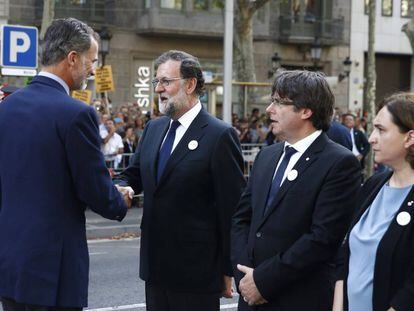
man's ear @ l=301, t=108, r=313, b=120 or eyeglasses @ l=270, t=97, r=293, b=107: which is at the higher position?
eyeglasses @ l=270, t=97, r=293, b=107

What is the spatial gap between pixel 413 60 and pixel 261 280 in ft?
123

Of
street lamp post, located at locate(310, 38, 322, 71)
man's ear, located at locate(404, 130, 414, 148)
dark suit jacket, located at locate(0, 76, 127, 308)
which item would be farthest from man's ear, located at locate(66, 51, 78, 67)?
street lamp post, located at locate(310, 38, 322, 71)

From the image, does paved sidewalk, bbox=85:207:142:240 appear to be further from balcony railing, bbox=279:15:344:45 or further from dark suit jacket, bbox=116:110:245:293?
balcony railing, bbox=279:15:344:45

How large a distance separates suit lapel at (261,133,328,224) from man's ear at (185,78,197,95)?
0.97 m

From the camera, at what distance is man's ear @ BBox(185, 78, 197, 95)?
16.0ft

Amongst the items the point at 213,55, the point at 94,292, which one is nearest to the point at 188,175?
the point at 94,292

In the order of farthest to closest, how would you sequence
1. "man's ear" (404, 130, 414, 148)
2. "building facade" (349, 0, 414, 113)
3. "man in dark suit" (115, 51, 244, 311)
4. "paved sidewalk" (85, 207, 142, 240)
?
"building facade" (349, 0, 414, 113)
"paved sidewalk" (85, 207, 142, 240)
"man in dark suit" (115, 51, 244, 311)
"man's ear" (404, 130, 414, 148)

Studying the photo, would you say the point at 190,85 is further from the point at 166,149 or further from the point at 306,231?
the point at 306,231

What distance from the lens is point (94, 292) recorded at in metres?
8.62

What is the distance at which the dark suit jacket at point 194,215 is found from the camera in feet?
15.4

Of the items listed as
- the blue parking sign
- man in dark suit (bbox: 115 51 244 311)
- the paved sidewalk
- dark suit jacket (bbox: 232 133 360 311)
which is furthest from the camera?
the paved sidewalk

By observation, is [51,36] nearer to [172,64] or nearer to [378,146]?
[172,64]

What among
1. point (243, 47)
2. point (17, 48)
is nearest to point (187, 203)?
point (17, 48)

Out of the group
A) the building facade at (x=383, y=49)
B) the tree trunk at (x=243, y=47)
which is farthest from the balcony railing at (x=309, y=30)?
the tree trunk at (x=243, y=47)
